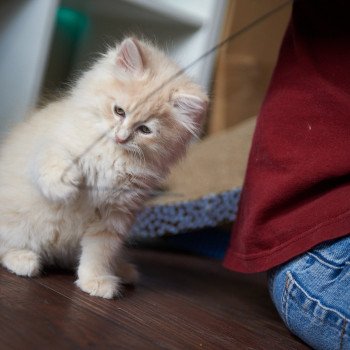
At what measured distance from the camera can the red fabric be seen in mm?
1009

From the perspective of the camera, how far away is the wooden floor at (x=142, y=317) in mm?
784

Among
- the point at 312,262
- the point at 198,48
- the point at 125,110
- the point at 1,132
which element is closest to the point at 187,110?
the point at 125,110

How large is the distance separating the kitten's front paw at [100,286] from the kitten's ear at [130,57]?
418 mm

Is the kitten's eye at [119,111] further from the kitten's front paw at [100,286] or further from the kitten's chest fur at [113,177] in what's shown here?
the kitten's front paw at [100,286]

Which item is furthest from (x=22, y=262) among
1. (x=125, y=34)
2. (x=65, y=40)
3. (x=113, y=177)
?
(x=65, y=40)

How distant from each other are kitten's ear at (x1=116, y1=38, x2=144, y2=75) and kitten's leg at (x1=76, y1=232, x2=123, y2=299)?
0.34m

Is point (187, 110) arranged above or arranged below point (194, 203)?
above

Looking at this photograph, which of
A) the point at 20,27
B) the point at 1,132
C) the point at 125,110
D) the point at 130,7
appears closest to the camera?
the point at 125,110

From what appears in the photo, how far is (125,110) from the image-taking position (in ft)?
3.26

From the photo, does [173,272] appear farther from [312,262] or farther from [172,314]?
[312,262]

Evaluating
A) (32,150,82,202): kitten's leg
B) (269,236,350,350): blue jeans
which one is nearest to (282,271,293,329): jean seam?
(269,236,350,350): blue jeans

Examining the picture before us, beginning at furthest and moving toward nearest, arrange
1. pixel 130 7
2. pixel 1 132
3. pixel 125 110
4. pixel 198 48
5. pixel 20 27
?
pixel 198 48 < pixel 130 7 < pixel 20 27 < pixel 1 132 < pixel 125 110

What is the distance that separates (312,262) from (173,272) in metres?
0.59

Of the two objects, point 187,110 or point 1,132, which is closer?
point 187,110
